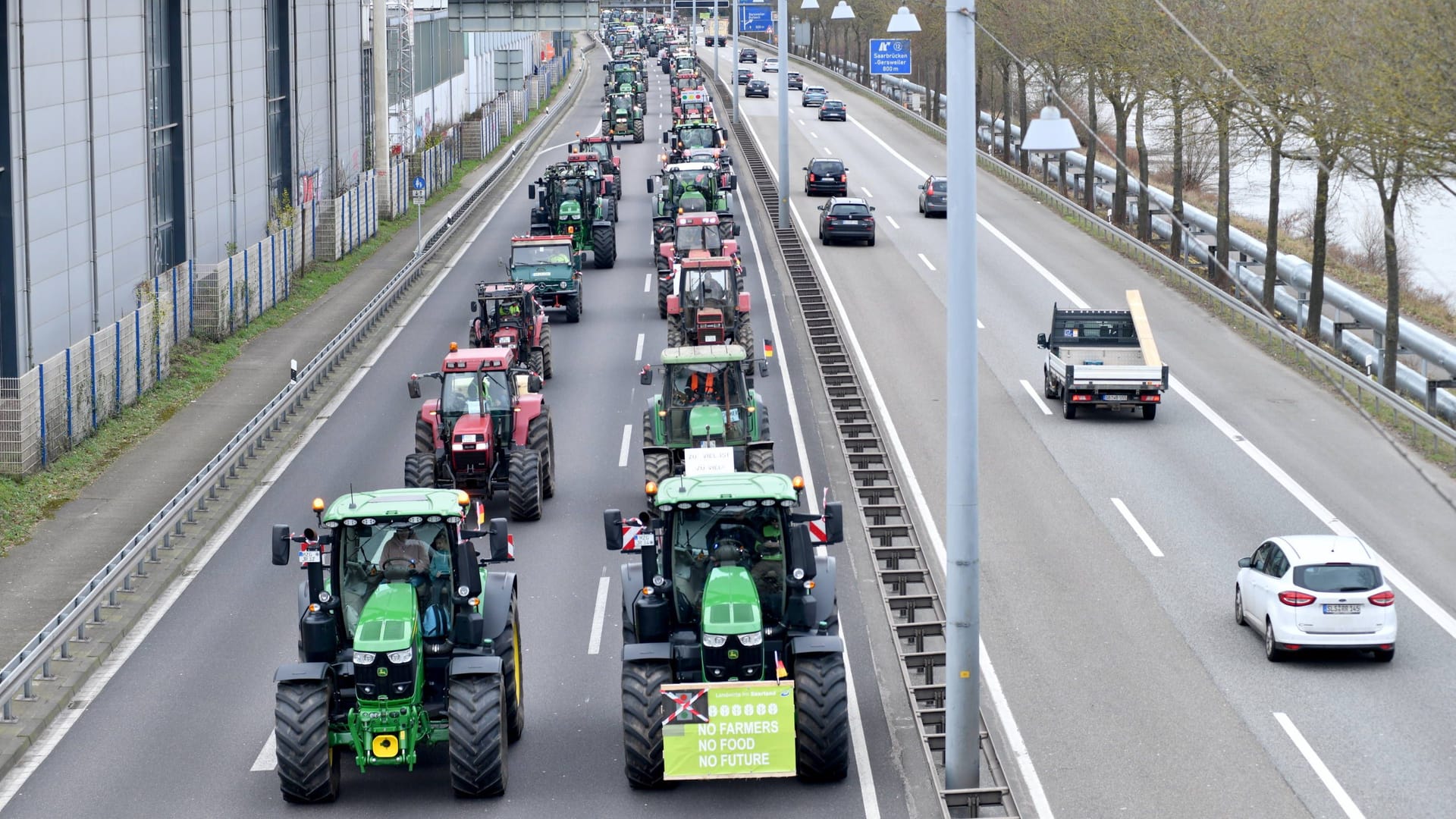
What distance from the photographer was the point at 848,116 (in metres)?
98.8

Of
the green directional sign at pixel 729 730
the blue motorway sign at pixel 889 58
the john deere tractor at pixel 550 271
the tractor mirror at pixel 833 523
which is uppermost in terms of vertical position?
the blue motorway sign at pixel 889 58

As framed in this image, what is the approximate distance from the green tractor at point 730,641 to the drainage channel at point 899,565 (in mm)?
1414

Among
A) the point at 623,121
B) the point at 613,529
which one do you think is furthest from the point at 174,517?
the point at 623,121

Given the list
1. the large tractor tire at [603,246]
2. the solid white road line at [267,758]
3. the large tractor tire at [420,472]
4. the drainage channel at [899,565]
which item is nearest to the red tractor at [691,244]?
the drainage channel at [899,565]

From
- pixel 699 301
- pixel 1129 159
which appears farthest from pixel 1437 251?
pixel 699 301

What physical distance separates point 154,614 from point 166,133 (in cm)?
2175

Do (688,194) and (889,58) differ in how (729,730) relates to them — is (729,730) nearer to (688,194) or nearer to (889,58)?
(688,194)

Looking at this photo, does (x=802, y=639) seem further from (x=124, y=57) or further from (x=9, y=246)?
(x=124, y=57)

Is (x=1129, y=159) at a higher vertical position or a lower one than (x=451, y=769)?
higher

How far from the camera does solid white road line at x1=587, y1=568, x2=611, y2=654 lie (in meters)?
21.3

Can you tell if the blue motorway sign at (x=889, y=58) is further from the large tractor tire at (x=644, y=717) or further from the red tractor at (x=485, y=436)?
the large tractor tire at (x=644, y=717)

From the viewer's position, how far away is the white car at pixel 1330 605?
20828 mm

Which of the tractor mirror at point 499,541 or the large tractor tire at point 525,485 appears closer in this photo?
the tractor mirror at point 499,541

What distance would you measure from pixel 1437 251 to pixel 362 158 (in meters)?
42.0
